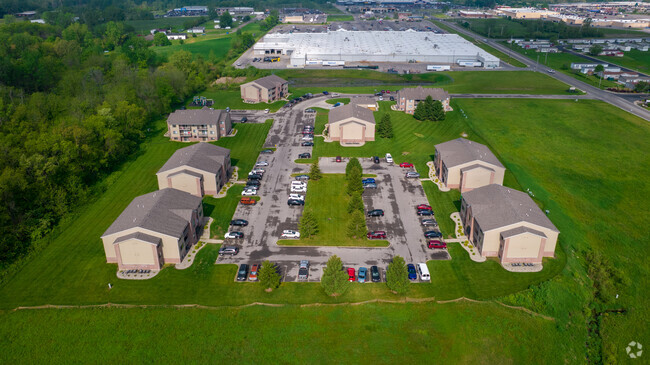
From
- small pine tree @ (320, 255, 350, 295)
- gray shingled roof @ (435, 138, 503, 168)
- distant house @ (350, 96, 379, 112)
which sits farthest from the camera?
distant house @ (350, 96, 379, 112)

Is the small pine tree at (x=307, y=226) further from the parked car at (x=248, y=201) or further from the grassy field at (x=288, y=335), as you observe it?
the grassy field at (x=288, y=335)

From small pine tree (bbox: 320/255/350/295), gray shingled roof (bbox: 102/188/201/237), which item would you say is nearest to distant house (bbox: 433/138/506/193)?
small pine tree (bbox: 320/255/350/295)

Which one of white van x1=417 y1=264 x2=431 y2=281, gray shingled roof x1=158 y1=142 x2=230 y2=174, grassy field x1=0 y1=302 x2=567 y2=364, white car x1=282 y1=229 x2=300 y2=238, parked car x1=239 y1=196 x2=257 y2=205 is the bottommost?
grassy field x1=0 y1=302 x2=567 y2=364

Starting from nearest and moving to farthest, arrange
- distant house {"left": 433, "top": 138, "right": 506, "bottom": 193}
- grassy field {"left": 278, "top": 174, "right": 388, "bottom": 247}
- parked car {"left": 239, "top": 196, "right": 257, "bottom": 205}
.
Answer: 1. grassy field {"left": 278, "top": 174, "right": 388, "bottom": 247}
2. parked car {"left": 239, "top": 196, "right": 257, "bottom": 205}
3. distant house {"left": 433, "top": 138, "right": 506, "bottom": 193}

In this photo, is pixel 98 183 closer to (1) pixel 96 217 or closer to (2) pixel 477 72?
(1) pixel 96 217

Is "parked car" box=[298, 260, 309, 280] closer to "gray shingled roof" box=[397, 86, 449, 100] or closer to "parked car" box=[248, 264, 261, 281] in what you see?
"parked car" box=[248, 264, 261, 281]

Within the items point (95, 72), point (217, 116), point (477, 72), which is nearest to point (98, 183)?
point (217, 116)

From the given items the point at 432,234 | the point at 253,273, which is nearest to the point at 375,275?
the point at 432,234
